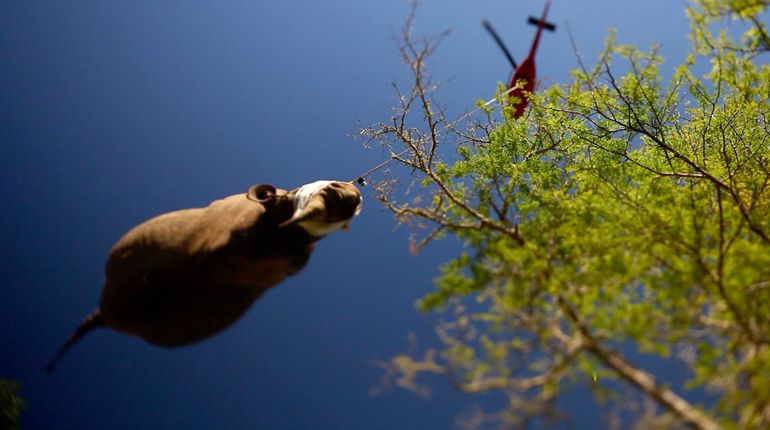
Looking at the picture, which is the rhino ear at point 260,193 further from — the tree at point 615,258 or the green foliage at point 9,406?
the green foliage at point 9,406

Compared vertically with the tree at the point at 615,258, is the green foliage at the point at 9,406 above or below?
below

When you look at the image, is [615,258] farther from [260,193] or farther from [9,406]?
[9,406]

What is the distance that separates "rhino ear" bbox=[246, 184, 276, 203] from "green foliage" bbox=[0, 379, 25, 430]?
8.10m

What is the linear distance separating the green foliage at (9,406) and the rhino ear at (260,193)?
8.10 m

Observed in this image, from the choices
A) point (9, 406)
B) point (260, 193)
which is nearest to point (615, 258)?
point (260, 193)

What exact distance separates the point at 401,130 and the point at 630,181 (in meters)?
2.96

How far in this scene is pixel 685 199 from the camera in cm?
452

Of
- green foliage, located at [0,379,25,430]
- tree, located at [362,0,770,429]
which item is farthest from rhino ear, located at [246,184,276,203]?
green foliage, located at [0,379,25,430]

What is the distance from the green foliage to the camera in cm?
829

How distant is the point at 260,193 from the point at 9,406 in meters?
8.34

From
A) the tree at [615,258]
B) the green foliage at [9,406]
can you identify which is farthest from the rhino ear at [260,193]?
the green foliage at [9,406]

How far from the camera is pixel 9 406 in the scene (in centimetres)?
850

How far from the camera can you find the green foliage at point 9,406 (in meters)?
8.29

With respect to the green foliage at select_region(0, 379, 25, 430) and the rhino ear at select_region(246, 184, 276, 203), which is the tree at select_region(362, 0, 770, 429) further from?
the green foliage at select_region(0, 379, 25, 430)
